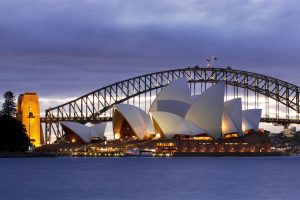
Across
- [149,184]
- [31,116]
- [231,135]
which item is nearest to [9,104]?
[31,116]

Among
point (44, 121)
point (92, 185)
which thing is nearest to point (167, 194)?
point (92, 185)

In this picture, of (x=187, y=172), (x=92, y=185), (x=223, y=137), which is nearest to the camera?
(x=92, y=185)

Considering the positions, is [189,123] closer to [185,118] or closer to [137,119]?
[185,118]

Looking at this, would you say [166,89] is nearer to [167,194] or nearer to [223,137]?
[223,137]

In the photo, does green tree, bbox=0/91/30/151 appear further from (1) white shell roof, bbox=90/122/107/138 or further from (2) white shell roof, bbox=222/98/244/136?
(2) white shell roof, bbox=222/98/244/136

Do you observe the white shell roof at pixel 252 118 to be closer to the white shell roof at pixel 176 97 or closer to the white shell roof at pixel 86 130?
the white shell roof at pixel 176 97

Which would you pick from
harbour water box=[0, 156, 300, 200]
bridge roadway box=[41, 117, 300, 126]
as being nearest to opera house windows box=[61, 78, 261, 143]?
bridge roadway box=[41, 117, 300, 126]
